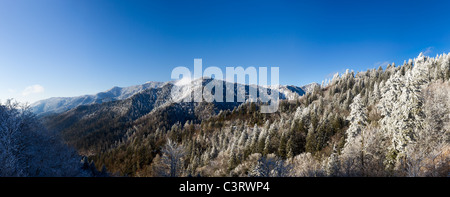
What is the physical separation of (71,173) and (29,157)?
25.5 feet

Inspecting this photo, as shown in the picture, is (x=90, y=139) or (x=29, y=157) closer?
(x=29, y=157)

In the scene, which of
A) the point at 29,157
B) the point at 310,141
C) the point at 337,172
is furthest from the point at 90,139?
the point at 337,172

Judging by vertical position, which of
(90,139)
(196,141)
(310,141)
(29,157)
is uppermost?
(29,157)

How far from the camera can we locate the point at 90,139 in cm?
19262
